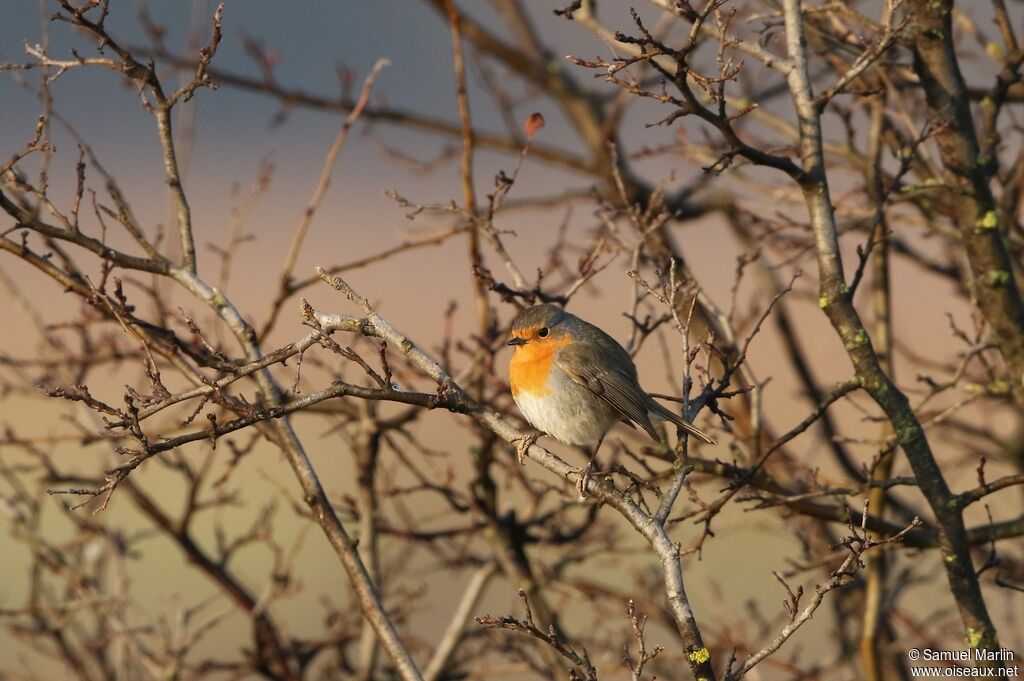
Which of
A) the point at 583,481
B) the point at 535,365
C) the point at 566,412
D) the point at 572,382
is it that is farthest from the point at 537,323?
the point at 583,481

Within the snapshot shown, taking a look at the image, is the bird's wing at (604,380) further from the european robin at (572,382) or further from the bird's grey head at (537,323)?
the bird's grey head at (537,323)

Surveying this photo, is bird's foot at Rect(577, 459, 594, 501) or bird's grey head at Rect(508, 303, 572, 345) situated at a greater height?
bird's grey head at Rect(508, 303, 572, 345)

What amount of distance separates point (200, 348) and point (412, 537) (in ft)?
4.89

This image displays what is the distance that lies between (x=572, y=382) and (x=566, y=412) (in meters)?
0.13

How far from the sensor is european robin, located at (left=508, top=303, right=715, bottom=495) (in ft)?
15.6

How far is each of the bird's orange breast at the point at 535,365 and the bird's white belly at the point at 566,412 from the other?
3cm

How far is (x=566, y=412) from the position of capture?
4.78 meters

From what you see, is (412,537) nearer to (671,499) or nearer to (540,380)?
(540,380)

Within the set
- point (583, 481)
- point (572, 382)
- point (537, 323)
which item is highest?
point (537, 323)

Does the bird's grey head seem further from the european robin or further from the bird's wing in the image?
the bird's wing

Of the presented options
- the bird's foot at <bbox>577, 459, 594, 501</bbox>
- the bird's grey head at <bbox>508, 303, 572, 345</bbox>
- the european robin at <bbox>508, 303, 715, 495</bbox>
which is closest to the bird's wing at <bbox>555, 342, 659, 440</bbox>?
the european robin at <bbox>508, 303, 715, 495</bbox>

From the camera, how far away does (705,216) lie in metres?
8.01

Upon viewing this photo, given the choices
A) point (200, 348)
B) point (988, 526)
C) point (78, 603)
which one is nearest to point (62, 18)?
point (200, 348)

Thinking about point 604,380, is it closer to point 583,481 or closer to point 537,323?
point 537,323
